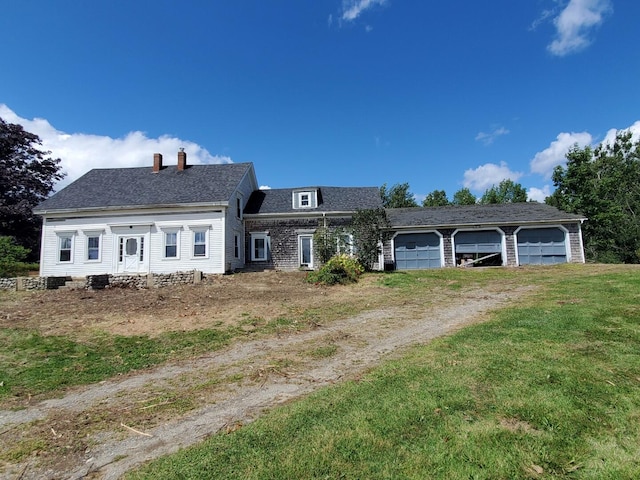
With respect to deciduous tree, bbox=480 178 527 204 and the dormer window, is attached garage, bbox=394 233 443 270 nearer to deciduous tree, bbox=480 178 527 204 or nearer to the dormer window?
the dormer window

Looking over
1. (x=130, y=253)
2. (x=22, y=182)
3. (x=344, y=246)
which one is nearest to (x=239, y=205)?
(x=130, y=253)

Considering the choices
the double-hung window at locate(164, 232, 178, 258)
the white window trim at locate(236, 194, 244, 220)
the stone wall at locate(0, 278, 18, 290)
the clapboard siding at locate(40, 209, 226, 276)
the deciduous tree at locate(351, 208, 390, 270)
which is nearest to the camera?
the stone wall at locate(0, 278, 18, 290)

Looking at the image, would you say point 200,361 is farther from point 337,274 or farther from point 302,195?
point 302,195

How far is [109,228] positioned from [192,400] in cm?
1875

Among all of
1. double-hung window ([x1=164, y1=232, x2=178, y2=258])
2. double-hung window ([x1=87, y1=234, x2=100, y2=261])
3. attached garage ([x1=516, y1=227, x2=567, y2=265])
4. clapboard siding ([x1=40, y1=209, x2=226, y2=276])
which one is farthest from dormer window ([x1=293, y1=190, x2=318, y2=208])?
attached garage ([x1=516, y1=227, x2=567, y2=265])

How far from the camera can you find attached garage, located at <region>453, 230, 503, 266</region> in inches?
868

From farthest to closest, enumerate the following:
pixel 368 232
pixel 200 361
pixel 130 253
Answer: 1. pixel 130 253
2. pixel 368 232
3. pixel 200 361

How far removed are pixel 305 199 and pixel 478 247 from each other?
1179 centimetres

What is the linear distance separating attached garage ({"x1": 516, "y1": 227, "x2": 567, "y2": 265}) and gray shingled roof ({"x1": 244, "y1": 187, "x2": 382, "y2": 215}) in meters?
9.49

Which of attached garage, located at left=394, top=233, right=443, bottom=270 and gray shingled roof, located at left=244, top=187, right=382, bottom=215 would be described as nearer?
attached garage, located at left=394, top=233, right=443, bottom=270

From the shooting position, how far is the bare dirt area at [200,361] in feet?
11.7

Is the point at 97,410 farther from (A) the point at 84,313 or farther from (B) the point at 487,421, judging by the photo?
(A) the point at 84,313

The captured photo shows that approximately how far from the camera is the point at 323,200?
23844 mm

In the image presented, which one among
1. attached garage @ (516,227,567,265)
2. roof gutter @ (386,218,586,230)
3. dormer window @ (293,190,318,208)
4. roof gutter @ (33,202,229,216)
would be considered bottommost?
attached garage @ (516,227,567,265)
